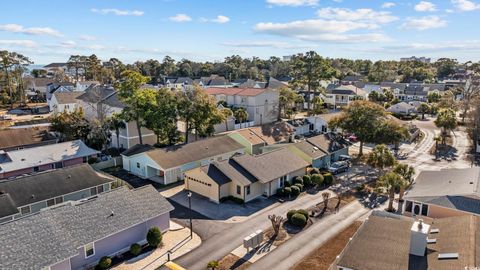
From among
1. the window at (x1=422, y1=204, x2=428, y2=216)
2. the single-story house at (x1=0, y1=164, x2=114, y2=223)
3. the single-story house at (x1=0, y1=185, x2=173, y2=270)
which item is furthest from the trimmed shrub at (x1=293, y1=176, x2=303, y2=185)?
the single-story house at (x1=0, y1=164, x2=114, y2=223)

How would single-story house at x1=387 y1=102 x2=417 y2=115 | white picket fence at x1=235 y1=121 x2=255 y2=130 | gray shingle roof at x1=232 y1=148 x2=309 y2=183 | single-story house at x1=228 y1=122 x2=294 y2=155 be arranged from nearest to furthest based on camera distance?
gray shingle roof at x1=232 y1=148 x2=309 y2=183 → single-story house at x1=228 y1=122 x2=294 y2=155 → white picket fence at x1=235 y1=121 x2=255 y2=130 → single-story house at x1=387 y1=102 x2=417 y2=115

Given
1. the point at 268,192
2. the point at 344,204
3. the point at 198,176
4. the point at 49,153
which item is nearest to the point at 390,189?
the point at 344,204

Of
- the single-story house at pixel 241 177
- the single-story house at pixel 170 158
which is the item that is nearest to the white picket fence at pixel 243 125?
the single-story house at pixel 170 158

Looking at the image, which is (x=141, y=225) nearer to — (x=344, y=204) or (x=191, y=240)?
(x=191, y=240)

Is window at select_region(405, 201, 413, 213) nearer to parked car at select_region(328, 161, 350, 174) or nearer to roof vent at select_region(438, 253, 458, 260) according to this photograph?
roof vent at select_region(438, 253, 458, 260)

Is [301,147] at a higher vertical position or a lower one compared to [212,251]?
higher

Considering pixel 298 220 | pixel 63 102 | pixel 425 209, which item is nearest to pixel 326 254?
pixel 298 220
